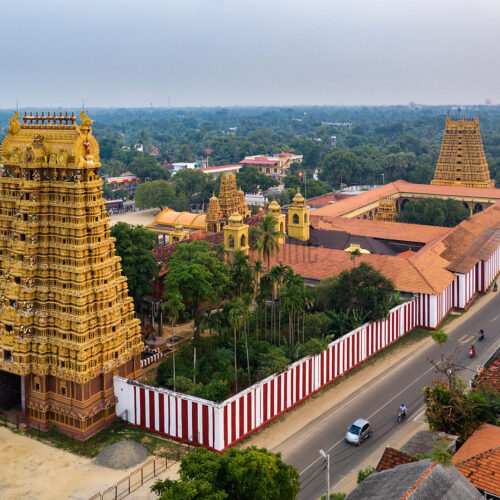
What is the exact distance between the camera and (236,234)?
171 feet

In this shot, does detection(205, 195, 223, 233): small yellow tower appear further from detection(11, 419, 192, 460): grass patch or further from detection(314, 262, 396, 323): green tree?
detection(11, 419, 192, 460): grass patch

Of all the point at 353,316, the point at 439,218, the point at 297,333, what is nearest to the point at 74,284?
the point at 297,333

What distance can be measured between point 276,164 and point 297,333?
11339 cm

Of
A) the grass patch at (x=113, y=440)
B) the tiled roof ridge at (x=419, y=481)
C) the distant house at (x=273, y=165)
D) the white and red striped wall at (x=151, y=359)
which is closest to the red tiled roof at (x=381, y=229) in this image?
the white and red striped wall at (x=151, y=359)

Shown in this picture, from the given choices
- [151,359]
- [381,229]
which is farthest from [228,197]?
[151,359]

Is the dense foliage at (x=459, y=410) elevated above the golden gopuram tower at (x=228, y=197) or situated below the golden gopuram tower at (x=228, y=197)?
below

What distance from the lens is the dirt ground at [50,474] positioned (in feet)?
89.6

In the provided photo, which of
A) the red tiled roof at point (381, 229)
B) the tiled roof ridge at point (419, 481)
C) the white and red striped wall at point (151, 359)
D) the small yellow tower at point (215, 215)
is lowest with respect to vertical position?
the white and red striped wall at point (151, 359)

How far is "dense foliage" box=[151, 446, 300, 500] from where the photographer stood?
20.2m

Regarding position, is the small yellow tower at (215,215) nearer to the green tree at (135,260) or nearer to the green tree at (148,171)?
the green tree at (135,260)

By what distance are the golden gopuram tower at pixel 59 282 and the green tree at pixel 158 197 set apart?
66370mm

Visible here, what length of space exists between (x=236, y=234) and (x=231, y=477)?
32.6 meters

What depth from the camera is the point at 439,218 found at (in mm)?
79750

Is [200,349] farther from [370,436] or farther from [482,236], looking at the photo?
[482,236]
